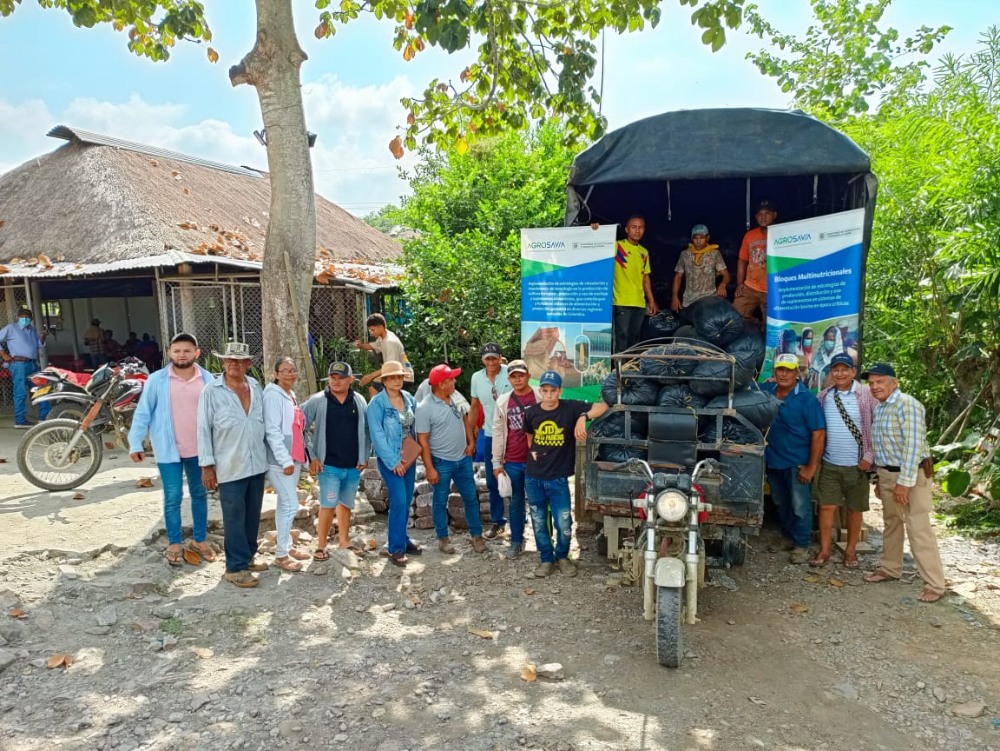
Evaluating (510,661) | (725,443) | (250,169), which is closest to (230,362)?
(510,661)

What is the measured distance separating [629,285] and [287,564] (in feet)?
12.6

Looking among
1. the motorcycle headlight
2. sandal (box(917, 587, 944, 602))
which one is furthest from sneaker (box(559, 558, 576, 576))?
sandal (box(917, 587, 944, 602))

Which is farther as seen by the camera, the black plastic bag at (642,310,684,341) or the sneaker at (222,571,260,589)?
the black plastic bag at (642,310,684,341)

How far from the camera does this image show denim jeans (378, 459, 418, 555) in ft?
17.7

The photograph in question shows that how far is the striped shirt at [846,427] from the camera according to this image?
5129 millimetres

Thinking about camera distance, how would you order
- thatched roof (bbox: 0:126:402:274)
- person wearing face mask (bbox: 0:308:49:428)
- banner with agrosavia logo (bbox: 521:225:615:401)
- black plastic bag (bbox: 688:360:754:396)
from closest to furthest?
black plastic bag (bbox: 688:360:754:396), banner with agrosavia logo (bbox: 521:225:615:401), person wearing face mask (bbox: 0:308:49:428), thatched roof (bbox: 0:126:402:274)

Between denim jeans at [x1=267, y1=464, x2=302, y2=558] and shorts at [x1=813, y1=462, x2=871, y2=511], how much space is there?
3.99 m

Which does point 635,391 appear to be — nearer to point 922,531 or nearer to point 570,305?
point 570,305

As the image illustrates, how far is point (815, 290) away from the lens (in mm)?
5480

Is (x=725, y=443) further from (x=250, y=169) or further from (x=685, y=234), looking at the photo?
(x=250, y=169)

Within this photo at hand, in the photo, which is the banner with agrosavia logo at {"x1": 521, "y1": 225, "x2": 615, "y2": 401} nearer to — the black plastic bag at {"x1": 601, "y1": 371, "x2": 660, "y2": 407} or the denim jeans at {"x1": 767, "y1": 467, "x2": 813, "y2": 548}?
the black plastic bag at {"x1": 601, "y1": 371, "x2": 660, "y2": 407}

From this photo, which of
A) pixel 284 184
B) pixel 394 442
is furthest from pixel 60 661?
pixel 284 184

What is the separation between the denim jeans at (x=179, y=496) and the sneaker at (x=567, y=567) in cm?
275

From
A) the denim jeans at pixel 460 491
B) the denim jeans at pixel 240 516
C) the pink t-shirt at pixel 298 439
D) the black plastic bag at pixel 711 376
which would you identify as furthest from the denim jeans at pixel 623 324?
the denim jeans at pixel 240 516
